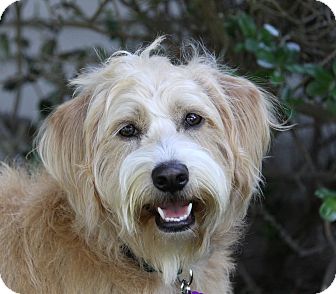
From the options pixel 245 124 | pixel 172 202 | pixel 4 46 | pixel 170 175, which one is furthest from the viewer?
pixel 4 46

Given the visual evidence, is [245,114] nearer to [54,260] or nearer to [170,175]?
[170,175]

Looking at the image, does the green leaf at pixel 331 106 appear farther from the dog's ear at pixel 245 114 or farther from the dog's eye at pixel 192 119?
the dog's eye at pixel 192 119

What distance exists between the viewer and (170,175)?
2.79m

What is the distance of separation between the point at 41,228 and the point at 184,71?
0.88 m

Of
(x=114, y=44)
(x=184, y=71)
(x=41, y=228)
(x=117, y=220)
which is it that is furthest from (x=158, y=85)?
(x=114, y=44)

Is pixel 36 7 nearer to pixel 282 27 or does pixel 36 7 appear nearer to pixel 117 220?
pixel 282 27

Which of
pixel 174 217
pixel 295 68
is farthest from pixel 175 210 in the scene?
pixel 295 68

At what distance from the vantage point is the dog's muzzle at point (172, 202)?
279 centimetres

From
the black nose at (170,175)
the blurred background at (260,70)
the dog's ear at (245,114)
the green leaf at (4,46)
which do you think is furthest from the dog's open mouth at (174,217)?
the green leaf at (4,46)

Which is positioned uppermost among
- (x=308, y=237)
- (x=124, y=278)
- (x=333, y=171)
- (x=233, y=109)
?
(x=233, y=109)

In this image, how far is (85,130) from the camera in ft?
10.2

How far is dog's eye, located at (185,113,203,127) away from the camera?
307 cm

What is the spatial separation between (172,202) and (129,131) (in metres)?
0.37

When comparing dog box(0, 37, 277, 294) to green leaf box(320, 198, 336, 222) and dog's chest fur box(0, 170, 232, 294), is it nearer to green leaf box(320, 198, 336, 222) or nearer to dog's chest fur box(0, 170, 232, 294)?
dog's chest fur box(0, 170, 232, 294)
